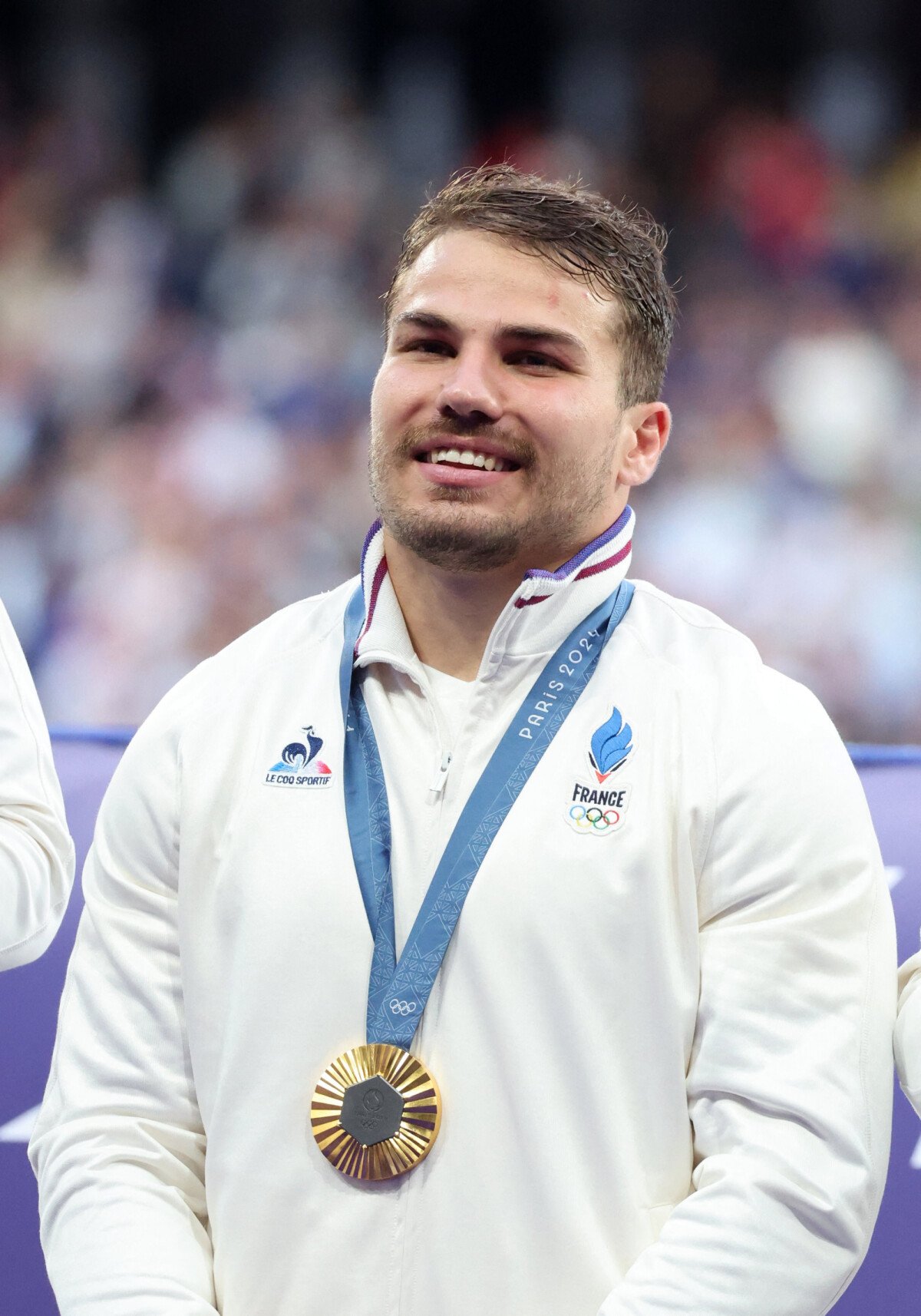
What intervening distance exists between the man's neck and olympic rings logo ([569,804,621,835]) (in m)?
0.24

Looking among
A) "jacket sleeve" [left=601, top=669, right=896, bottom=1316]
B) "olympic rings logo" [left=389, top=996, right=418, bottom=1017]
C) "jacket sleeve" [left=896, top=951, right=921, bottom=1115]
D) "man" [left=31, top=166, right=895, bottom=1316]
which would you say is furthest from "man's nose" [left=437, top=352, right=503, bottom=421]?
"jacket sleeve" [left=896, top=951, right=921, bottom=1115]

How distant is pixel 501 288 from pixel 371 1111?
952mm

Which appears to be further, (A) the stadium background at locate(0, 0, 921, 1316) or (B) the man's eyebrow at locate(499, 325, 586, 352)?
(A) the stadium background at locate(0, 0, 921, 1316)

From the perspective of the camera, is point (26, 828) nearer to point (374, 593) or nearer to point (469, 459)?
point (374, 593)

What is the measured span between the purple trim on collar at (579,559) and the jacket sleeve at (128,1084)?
488 mm

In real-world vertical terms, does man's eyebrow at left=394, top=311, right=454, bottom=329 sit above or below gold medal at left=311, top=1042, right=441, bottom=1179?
above

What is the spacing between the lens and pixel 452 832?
5.57ft

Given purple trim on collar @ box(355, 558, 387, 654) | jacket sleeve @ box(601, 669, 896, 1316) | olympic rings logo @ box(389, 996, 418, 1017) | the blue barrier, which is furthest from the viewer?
the blue barrier

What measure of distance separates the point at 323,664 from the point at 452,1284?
0.74m

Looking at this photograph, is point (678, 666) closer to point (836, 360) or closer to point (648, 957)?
point (648, 957)

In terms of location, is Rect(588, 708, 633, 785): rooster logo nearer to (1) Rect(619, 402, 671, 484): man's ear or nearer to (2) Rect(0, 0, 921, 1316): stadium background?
(1) Rect(619, 402, 671, 484): man's ear

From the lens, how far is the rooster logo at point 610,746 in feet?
5.64

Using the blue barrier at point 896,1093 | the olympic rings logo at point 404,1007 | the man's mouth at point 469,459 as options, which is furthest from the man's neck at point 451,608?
the blue barrier at point 896,1093

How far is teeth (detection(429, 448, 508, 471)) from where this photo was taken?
1748 mm
